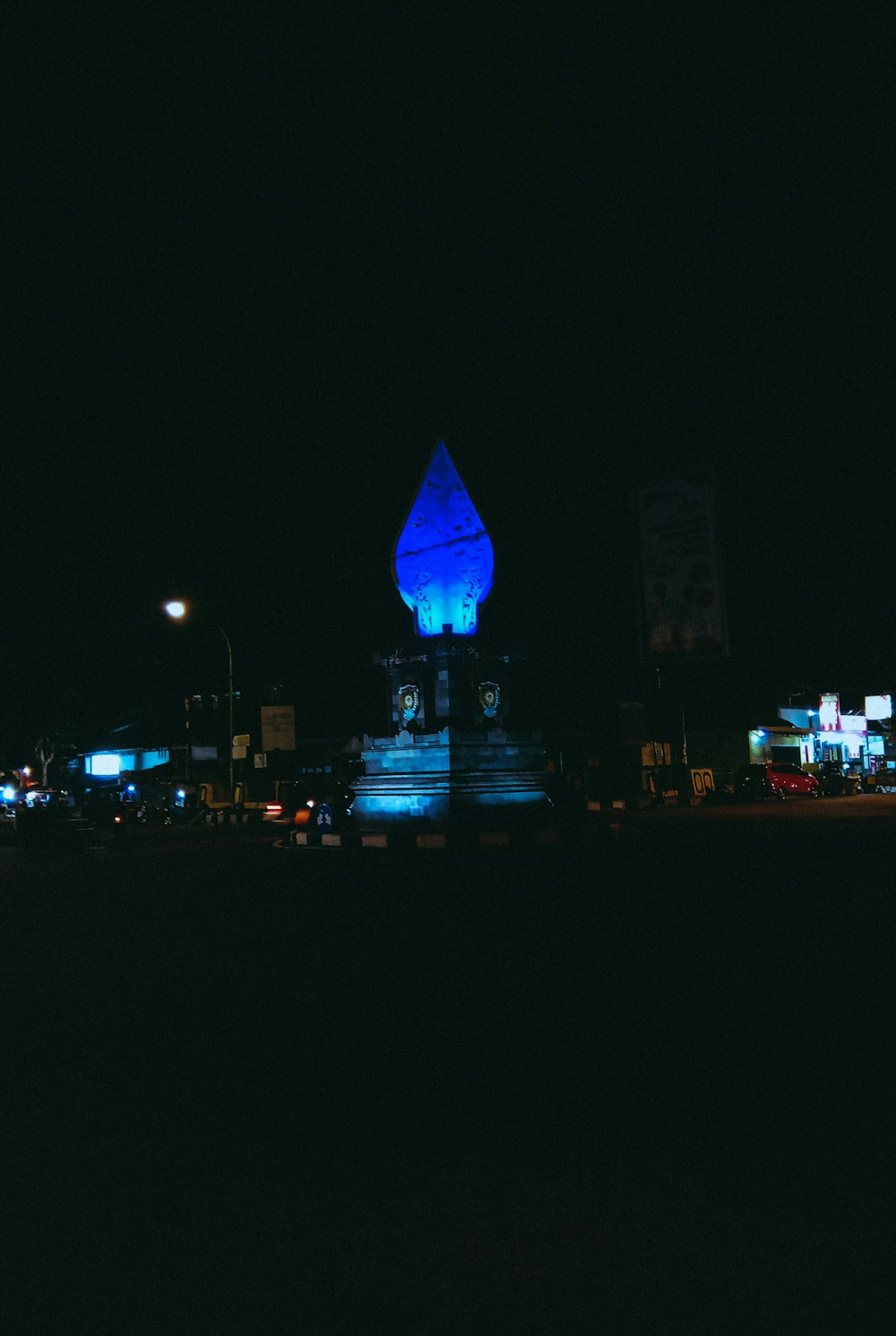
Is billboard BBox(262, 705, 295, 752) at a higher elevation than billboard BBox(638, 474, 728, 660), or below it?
below

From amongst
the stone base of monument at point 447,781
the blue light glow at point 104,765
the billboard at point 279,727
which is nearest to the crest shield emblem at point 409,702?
the stone base of monument at point 447,781

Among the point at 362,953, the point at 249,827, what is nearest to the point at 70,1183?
the point at 362,953

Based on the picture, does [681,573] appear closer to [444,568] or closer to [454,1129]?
[444,568]

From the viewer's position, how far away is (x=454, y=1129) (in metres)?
5.25

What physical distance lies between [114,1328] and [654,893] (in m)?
12.0

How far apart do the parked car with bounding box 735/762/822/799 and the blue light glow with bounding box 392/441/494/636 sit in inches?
848

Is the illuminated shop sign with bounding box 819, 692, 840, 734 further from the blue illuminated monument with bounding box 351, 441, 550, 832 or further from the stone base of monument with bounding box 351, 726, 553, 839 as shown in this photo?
the blue illuminated monument with bounding box 351, 441, 550, 832

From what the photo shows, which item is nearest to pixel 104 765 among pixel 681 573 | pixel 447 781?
pixel 447 781

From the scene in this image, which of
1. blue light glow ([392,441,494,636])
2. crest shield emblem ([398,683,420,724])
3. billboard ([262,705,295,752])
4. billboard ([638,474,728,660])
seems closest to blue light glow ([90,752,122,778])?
billboard ([262,705,295,752])

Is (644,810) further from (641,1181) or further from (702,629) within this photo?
(641,1181)

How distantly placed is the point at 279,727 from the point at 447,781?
7.76m

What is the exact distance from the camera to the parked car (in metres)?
49.2

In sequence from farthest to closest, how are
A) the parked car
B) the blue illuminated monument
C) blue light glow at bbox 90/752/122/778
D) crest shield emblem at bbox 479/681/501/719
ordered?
blue light glow at bbox 90/752/122/778
the parked car
crest shield emblem at bbox 479/681/501/719
the blue illuminated monument

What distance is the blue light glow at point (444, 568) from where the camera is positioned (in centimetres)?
3173
